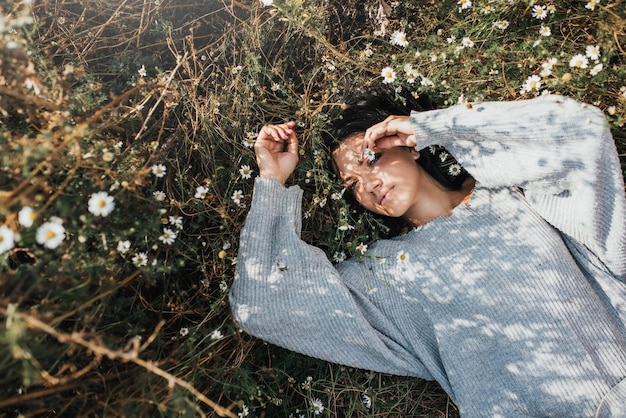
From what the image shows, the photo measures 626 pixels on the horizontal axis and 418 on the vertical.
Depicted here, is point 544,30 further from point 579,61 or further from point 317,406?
point 317,406

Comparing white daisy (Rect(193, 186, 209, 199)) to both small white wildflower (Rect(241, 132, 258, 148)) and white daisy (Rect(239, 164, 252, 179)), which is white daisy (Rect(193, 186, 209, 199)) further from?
small white wildflower (Rect(241, 132, 258, 148))

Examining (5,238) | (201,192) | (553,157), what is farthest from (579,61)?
(5,238)

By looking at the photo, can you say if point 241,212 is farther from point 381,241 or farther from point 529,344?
point 529,344

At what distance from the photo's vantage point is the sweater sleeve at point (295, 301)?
221 cm

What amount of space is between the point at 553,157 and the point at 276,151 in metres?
1.25

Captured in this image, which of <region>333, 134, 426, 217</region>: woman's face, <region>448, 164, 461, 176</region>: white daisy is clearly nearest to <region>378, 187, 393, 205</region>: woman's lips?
<region>333, 134, 426, 217</region>: woman's face

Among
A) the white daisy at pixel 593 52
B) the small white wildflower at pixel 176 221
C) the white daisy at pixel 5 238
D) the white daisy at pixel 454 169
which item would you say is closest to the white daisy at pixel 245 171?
the small white wildflower at pixel 176 221

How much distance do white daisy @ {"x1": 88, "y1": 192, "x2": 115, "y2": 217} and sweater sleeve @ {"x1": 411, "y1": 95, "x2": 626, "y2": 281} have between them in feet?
4.41

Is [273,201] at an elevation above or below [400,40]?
below

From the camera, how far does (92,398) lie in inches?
68.7

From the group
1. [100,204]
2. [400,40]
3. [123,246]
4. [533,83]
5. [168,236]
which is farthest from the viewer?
[400,40]

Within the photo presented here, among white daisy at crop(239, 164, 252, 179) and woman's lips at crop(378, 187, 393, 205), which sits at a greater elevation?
woman's lips at crop(378, 187, 393, 205)

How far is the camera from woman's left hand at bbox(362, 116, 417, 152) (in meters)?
2.31

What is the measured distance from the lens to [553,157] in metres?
2.12
